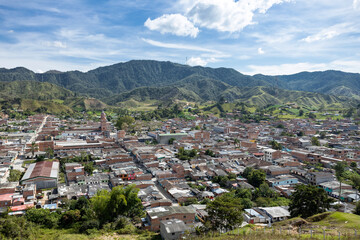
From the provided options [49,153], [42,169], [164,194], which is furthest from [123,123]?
[164,194]

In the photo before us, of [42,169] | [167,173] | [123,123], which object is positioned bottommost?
[167,173]

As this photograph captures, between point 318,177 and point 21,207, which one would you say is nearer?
point 21,207

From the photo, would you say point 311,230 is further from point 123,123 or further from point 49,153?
point 123,123

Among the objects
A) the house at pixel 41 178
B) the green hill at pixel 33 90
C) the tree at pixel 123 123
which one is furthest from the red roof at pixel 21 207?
the green hill at pixel 33 90

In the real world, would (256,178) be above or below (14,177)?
above

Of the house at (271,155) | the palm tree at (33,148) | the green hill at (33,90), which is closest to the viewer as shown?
the house at (271,155)

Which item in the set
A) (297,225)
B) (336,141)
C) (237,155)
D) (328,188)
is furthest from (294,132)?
(297,225)

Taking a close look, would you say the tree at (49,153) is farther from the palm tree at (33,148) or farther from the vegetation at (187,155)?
the vegetation at (187,155)

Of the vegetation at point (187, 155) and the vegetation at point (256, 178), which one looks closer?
the vegetation at point (256, 178)

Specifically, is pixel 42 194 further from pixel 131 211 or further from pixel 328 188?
pixel 328 188

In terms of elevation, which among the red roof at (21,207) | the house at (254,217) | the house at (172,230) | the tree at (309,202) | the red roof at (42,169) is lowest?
the red roof at (21,207)
